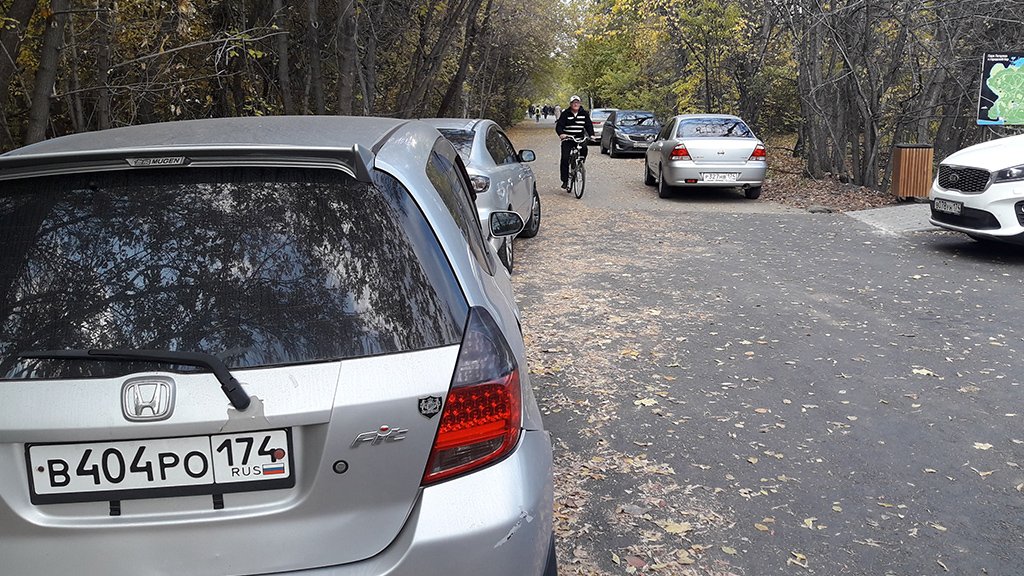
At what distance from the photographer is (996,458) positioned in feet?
14.5

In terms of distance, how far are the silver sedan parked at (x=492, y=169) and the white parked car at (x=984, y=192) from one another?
4995mm

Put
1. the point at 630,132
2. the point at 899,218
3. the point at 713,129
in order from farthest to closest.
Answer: the point at 630,132 < the point at 713,129 < the point at 899,218

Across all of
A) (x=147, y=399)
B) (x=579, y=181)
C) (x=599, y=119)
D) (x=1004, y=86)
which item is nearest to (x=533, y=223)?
(x=579, y=181)

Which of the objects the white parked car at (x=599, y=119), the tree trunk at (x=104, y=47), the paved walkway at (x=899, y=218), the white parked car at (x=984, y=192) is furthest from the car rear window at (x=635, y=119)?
the tree trunk at (x=104, y=47)

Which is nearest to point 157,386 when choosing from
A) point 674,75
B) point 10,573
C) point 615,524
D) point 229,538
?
point 229,538

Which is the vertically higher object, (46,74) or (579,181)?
(46,74)

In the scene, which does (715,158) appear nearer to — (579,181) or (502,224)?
(579,181)

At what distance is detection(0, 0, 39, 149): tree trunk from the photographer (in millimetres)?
7117

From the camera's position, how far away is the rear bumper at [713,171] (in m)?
15.5

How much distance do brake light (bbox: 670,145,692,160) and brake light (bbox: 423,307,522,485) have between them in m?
13.7

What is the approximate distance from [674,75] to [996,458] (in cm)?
3109

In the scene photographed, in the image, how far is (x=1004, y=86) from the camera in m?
13.3

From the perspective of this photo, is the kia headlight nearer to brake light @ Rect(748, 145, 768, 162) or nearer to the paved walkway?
the paved walkway

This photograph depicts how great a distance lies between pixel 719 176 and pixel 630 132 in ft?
44.4
